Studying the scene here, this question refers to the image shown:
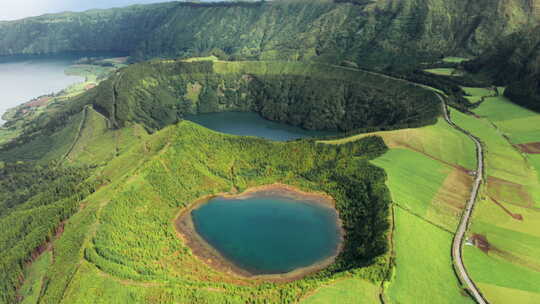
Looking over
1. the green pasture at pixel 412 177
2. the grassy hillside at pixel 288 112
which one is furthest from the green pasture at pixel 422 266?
the grassy hillside at pixel 288 112

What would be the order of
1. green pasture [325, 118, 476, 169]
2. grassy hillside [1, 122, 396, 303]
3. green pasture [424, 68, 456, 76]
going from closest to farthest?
grassy hillside [1, 122, 396, 303] → green pasture [325, 118, 476, 169] → green pasture [424, 68, 456, 76]

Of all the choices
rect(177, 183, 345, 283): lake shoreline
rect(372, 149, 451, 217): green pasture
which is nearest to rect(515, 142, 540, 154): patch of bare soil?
rect(372, 149, 451, 217): green pasture

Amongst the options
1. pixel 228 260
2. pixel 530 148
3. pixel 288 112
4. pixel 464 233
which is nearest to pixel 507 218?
pixel 464 233

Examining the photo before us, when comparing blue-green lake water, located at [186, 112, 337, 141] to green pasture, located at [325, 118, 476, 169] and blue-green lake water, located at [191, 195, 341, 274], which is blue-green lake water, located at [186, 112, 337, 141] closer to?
green pasture, located at [325, 118, 476, 169]

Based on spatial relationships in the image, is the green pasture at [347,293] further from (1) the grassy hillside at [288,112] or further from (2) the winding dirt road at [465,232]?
(1) the grassy hillside at [288,112]

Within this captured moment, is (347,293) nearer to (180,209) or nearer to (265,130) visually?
(180,209)

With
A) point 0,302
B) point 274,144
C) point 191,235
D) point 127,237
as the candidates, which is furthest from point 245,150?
point 0,302
